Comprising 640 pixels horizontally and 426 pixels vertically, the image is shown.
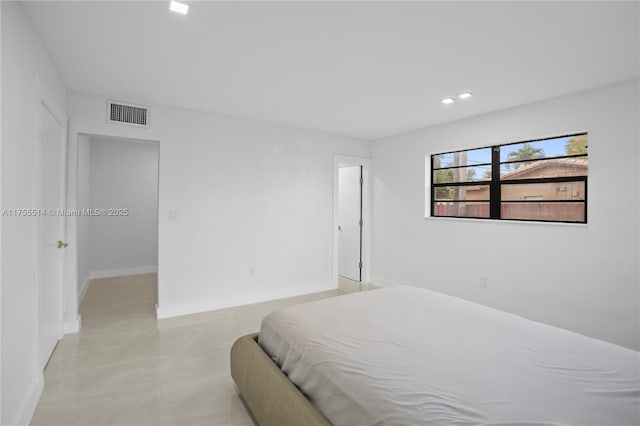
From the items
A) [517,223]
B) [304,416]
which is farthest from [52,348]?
[517,223]

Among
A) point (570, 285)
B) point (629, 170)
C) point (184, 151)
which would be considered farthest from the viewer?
point (184, 151)

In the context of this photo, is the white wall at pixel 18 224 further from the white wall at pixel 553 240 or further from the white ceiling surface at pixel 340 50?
the white wall at pixel 553 240

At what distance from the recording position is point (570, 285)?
308 cm

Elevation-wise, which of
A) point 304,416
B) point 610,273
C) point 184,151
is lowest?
point 304,416

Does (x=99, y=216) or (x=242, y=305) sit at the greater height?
(x=99, y=216)

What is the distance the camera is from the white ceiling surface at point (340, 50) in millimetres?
1869

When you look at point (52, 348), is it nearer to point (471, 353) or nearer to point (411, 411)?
point (411, 411)

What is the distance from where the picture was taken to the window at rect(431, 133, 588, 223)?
3.21 metres

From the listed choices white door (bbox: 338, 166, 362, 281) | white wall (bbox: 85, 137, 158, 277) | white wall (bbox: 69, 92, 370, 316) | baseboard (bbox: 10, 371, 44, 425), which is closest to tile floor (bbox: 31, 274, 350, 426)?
baseboard (bbox: 10, 371, 44, 425)

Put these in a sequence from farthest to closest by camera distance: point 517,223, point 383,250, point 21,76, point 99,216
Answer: point 99,216, point 383,250, point 517,223, point 21,76

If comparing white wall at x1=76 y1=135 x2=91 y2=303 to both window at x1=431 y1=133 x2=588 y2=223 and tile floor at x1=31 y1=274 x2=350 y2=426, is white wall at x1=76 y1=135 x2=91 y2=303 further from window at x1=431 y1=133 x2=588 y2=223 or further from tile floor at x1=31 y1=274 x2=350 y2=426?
window at x1=431 y1=133 x2=588 y2=223

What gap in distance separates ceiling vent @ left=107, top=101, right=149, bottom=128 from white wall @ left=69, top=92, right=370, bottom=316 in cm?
6

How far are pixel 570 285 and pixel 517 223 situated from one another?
778 millimetres

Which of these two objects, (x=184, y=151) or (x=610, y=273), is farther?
(x=184, y=151)
